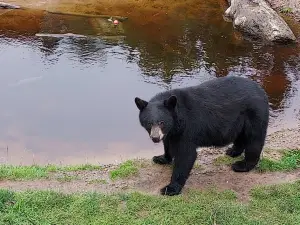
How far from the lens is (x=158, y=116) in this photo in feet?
21.3

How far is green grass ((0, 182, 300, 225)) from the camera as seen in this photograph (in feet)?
20.1

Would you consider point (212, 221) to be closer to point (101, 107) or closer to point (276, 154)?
point (276, 154)

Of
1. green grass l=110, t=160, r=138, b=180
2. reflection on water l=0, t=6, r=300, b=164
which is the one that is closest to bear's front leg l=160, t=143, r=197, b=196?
green grass l=110, t=160, r=138, b=180

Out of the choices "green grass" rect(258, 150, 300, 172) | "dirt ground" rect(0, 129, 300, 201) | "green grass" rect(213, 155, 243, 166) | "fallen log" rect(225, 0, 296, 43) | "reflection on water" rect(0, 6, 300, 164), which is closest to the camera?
"dirt ground" rect(0, 129, 300, 201)

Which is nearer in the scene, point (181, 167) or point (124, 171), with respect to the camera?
point (181, 167)

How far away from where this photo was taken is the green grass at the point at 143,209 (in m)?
6.13

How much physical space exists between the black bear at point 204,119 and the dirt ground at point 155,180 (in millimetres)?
257

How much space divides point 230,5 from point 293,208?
42.4 feet

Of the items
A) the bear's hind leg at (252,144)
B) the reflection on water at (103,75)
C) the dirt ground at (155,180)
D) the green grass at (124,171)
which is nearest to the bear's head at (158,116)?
the dirt ground at (155,180)

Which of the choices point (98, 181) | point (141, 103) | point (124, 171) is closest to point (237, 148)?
point (124, 171)

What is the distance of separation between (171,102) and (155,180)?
58.6 inches

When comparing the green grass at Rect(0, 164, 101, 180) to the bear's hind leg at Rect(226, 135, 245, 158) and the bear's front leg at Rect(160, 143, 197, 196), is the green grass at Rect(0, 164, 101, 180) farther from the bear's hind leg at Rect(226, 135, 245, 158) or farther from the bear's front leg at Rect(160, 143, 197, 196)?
the bear's hind leg at Rect(226, 135, 245, 158)

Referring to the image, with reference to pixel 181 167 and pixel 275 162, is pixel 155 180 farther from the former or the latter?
pixel 275 162

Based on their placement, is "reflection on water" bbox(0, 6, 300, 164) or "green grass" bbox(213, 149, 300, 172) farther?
"reflection on water" bbox(0, 6, 300, 164)
